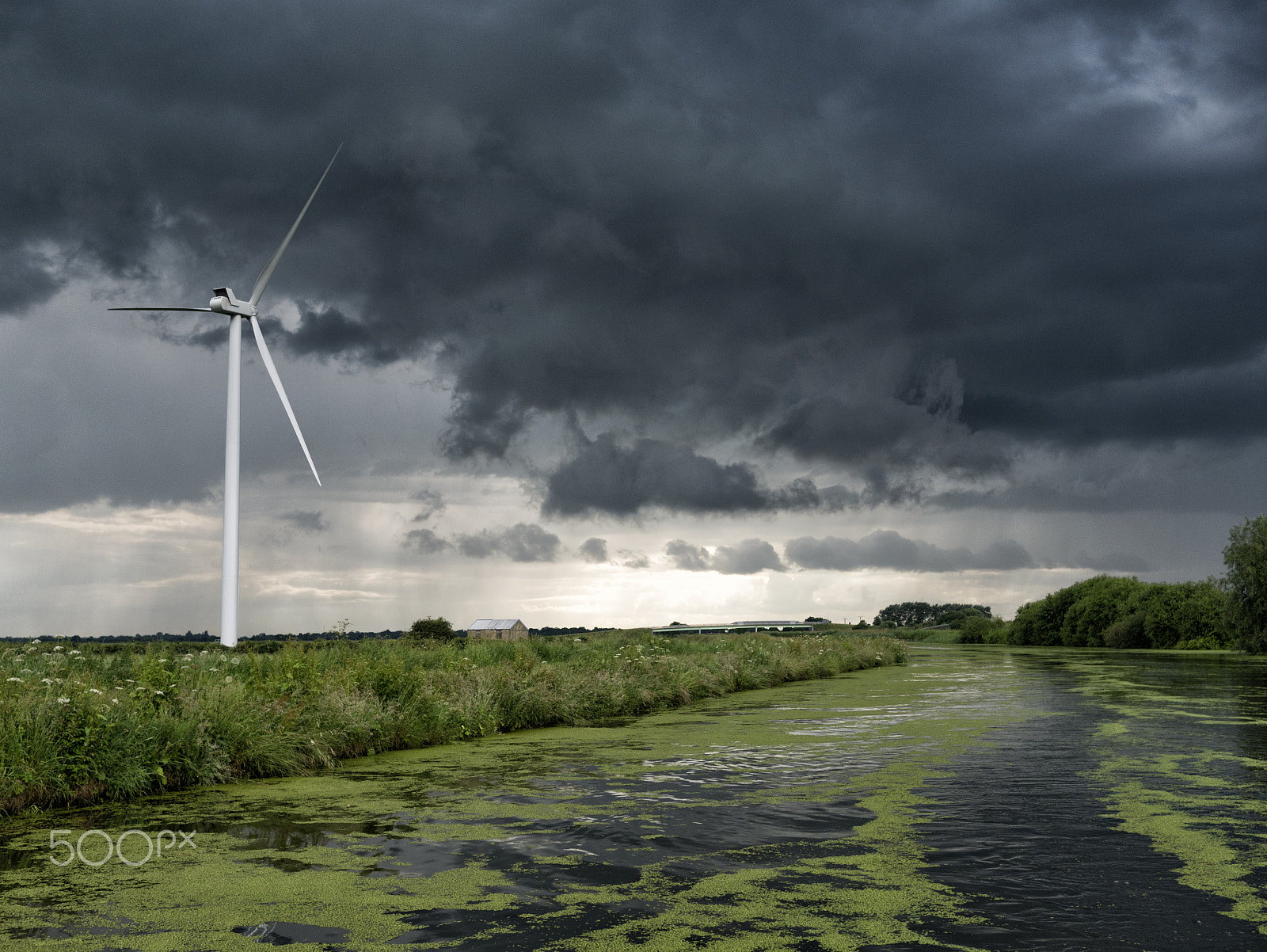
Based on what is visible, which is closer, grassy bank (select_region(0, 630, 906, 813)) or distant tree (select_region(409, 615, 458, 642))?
grassy bank (select_region(0, 630, 906, 813))

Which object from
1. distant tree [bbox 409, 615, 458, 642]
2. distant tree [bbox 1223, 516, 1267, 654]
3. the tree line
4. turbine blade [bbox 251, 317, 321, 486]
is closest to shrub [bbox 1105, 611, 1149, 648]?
the tree line

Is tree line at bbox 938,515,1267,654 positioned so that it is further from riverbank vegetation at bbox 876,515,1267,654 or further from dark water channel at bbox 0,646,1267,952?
dark water channel at bbox 0,646,1267,952

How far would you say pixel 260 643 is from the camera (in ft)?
74.2

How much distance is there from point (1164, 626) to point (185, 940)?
7366 cm

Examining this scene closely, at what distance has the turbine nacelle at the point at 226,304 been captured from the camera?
2617cm

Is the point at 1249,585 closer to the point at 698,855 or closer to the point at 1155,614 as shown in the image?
the point at 1155,614

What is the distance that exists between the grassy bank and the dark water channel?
0.49 m

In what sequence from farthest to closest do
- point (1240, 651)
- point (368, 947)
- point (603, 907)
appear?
point (1240, 651), point (603, 907), point (368, 947)

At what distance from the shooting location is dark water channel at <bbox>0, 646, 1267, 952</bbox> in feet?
16.7

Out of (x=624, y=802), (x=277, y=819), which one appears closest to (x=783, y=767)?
(x=624, y=802)

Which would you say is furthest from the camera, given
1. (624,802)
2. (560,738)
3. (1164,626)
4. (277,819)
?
(1164,626)

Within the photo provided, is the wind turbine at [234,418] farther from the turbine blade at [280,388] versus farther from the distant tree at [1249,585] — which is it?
the distant tree at [1249,585]

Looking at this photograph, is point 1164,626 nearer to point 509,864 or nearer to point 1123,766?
point 1123,766

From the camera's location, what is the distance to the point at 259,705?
1132 cm
